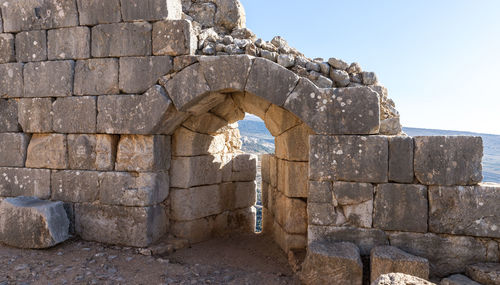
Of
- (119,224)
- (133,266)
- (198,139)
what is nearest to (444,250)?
(198,139)

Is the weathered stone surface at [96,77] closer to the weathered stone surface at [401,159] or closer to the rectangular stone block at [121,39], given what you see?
the rectangular stone block at [121,39]

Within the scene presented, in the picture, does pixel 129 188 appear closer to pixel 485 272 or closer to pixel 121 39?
pixel 121 39

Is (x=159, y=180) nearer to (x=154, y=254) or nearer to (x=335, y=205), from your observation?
(x=154, y=254)

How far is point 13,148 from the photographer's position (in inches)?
197

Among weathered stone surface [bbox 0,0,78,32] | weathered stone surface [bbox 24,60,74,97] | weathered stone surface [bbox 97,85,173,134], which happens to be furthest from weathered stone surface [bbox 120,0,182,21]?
weathered stone surface [bbox 24,60,74,97]

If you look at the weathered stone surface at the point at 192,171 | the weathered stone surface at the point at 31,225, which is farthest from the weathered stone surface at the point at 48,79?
the weathered stone surface at the point at 192,171

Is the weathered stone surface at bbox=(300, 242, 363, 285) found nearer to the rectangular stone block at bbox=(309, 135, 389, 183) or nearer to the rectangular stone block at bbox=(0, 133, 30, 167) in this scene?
the rectangular stone block at bbox=(309, 135, 389, 183)

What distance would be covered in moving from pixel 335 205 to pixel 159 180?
8.26 ft

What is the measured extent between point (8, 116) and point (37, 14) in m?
1.66

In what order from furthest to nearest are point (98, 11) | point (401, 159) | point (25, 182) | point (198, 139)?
point (198, 139), point (25, 182), point (98, 11), point (401, 159)

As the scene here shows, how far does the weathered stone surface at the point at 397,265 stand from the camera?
3422 millimetres

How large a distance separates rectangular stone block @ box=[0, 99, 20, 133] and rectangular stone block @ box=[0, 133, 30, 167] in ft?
0.32

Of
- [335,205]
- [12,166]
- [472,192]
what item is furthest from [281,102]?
[12,166]

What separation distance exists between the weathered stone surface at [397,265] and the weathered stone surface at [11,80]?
553cm
